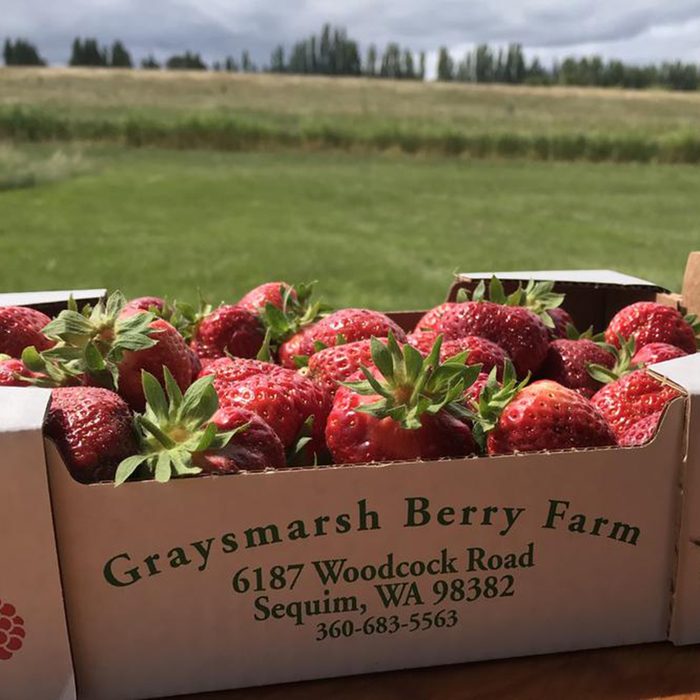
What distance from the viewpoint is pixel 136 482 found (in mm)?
628

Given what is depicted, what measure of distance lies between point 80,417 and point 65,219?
801 centimetres

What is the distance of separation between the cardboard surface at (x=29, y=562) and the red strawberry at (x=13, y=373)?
16cm

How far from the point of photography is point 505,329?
104 centimetres

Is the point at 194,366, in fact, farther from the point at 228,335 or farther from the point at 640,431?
the point at 640,431

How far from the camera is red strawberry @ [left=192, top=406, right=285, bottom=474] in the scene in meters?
0.67

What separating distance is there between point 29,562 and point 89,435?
105 mm

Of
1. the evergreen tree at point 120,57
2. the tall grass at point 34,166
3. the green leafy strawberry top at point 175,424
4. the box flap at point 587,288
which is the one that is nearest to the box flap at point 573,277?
Answer: the box flap at point 587,288

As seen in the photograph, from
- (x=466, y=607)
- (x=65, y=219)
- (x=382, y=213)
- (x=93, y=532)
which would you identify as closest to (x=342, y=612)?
(x=466, y=607)

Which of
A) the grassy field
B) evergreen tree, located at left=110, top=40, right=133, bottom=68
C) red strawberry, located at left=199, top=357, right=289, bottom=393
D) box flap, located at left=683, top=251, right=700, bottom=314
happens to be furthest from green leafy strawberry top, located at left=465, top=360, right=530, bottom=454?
evergreen tree, located at left=110, top=40, right=133, bottom=68

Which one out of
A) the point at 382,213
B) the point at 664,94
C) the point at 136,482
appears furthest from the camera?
the point at 664,94

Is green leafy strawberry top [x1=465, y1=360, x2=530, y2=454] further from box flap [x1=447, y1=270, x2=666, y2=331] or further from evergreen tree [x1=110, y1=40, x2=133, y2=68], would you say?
evergreen tree [x1=110, y1=40, x2=133, y2=68]

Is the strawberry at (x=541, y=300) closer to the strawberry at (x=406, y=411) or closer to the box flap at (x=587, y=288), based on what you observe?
the box flap at (x=587, y=288)

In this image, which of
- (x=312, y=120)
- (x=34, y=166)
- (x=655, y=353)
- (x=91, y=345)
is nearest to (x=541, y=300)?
(x=655, y=353)

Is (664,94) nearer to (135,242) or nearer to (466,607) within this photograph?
(135,242)
